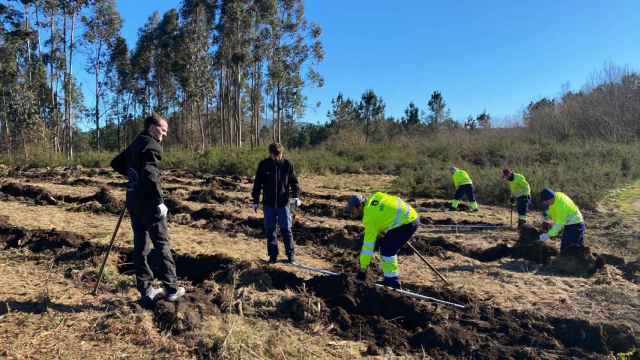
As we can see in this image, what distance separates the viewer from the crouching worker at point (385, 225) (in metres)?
4.83

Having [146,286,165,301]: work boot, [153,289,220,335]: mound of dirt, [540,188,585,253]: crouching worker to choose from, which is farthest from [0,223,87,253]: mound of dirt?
[540,188,585,253]: crouching worker

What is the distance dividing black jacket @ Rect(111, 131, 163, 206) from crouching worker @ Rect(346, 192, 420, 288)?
7.08 feet

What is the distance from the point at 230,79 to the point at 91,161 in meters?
14.0

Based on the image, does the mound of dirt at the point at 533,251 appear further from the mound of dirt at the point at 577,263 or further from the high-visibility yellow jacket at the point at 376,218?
the high-visibility yellow jacket at the point at 376,218

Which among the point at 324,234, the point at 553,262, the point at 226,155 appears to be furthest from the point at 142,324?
the point at 226,155

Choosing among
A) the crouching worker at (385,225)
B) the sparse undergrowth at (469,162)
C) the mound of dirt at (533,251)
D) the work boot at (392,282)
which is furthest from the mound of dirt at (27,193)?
the mound of dirt at (533,251)

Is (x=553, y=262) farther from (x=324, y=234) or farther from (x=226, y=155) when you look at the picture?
(x=226, y=155)

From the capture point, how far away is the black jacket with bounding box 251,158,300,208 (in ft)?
19.7

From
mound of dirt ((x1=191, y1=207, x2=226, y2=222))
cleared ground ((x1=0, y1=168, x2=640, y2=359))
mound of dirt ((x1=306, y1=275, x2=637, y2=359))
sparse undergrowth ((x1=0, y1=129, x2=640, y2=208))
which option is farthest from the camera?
sparse undergrowth ((x1=0, y1=129, x2=640, y2=208))

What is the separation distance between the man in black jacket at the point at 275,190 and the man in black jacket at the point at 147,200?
6.51 feet

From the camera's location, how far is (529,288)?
19.6ft

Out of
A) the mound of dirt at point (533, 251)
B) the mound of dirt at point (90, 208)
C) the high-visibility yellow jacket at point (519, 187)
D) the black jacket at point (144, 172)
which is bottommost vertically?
the mound of dirt at point (533, 251)

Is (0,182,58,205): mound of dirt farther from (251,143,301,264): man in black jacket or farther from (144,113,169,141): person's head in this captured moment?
(144,113,169,141): person's head

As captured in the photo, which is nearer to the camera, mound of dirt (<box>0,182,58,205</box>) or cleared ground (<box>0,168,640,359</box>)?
cleared ground (<box>0,168,640,359</box>)
